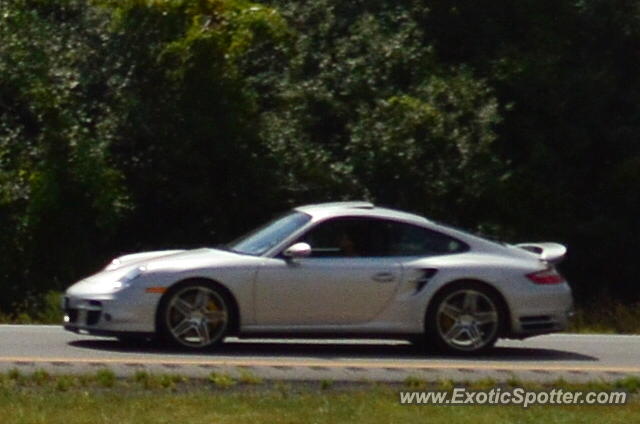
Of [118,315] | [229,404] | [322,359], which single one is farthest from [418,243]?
[229,404]

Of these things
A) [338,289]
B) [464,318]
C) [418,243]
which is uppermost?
[418,243]

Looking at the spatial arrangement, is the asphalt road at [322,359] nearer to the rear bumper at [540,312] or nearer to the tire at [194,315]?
the tire at [194,315]

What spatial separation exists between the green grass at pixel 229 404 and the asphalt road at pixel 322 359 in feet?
1.92

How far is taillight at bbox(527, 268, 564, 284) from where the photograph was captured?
1349 cm

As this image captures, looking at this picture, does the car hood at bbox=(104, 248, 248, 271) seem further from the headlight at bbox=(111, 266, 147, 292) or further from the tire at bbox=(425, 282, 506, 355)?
the tire at bbox=(425, 282, 506, 355)

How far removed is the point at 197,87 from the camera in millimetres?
23438

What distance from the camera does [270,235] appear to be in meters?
13.6

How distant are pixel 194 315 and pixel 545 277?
3130 mm

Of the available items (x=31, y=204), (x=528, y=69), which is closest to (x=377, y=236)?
(x=31, y=204)

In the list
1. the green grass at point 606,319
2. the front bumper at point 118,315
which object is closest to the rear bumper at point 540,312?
the front bumper at point 118,315

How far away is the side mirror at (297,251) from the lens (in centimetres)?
1309

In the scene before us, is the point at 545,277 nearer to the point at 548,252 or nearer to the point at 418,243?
the point at 548,252

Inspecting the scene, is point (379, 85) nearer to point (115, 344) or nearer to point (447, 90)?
point (447, 90)

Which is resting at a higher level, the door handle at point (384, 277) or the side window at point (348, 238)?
the side window at point (348, 238)
